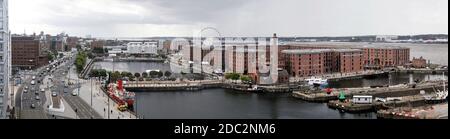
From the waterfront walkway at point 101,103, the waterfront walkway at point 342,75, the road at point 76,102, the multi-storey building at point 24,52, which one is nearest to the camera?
the road at point 76,102

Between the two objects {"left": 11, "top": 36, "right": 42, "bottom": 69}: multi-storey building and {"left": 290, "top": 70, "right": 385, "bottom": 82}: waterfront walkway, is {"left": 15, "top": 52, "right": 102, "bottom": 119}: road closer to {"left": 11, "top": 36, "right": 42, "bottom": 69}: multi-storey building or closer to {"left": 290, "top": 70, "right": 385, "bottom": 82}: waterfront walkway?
{"left": 11, "top": 36, "right": 42, "bottom": 69}: multi-storey building

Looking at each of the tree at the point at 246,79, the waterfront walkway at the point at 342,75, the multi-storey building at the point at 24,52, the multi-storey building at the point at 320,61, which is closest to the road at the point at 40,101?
the tree at the point at 246,79

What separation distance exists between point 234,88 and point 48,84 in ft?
9.85

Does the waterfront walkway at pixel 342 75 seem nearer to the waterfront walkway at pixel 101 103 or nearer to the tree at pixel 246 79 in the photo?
the tree at pixel 246 79

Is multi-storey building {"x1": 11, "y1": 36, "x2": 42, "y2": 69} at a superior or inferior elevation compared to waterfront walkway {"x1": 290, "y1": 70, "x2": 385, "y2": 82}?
superior

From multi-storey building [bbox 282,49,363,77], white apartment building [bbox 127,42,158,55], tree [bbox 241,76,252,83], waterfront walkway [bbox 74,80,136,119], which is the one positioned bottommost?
waterfront walkway [bbox 74,80,136,119]

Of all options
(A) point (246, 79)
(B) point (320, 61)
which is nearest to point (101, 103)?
(A) point (246, 79)

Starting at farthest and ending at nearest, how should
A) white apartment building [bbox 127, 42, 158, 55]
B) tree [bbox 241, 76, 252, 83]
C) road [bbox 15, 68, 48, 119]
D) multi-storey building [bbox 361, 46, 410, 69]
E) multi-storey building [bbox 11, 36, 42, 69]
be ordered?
white apartment building [bbox 127, 42, 158, 55] → multi-storey building [bbox 361, 46, 410, 69] → multi-storey building [bbox 11, 36, 42, 69] → tree [bbox 241, 76, 252, 83] → road [bbox 15, 68, 48, 119]

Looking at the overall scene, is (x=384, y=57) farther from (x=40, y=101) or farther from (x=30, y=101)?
(x=30, y=101)

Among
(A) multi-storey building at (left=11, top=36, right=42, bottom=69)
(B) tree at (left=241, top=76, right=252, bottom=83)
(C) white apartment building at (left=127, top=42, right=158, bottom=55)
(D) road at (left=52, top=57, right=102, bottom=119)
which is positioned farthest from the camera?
(C) white apartment building at (left=127, top=42, right=158, bottom=55)

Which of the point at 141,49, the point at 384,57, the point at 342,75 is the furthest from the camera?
the point at 141,49

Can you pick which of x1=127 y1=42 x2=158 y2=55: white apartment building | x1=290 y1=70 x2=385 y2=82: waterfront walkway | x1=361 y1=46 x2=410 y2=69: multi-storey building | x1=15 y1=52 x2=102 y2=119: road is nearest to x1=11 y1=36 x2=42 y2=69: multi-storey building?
x1=15 y1=52 x2=102 y2=119: road

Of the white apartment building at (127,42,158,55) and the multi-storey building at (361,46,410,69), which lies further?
the white apartment building at (127,42,158,55)
